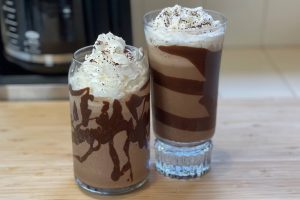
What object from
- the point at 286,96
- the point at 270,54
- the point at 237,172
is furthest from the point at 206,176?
the point at 270,54

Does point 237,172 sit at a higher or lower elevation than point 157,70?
lower

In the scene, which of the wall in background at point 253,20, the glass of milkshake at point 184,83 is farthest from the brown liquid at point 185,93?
the wall in background at point 253,20

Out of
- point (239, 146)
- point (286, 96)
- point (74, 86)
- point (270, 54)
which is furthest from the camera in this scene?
point (270, 54)

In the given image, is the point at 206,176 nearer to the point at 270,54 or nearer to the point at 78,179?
the point at 78,179

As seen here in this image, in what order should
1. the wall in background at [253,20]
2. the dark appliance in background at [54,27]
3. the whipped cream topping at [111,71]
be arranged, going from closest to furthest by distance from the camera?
the whipped cream topping at [111,71], the dark appliance in background at [54,27], the wall in background at [253,20]

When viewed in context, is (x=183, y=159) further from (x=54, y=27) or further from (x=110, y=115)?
(x=54, y=27)

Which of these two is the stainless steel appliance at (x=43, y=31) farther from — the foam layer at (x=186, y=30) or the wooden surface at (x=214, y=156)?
the foam layer at (x=186, y=30)

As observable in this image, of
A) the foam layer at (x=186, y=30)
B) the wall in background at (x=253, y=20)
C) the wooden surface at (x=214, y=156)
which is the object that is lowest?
the wooden surface at (x=214, y=156)
